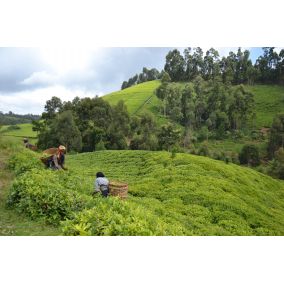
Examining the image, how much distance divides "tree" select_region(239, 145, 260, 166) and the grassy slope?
1.97 meters

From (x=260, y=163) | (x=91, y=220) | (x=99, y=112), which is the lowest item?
(x=260, y=163)

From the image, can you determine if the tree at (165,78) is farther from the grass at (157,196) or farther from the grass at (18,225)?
the grass at (18,225)

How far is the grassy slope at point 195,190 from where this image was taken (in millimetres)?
13474

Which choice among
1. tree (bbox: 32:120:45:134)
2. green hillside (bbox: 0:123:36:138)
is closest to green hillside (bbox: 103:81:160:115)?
green hillside (bbox: 0:123:36:138)

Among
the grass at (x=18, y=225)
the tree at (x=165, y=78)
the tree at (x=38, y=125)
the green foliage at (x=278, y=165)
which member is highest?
the tree at (x=165, y=78)

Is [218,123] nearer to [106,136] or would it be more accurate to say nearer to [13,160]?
[106,136]

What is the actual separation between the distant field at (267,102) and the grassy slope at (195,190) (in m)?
6.02

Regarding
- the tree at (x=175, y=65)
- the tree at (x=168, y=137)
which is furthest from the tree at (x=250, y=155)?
the tree at (x=175, y=65)

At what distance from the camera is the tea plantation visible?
366 inches

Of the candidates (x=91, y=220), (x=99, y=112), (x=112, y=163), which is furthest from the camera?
(x=99, y=112)

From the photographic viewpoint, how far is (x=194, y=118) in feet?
110

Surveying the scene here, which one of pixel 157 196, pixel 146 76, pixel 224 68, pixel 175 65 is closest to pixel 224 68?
pixel 224 68
